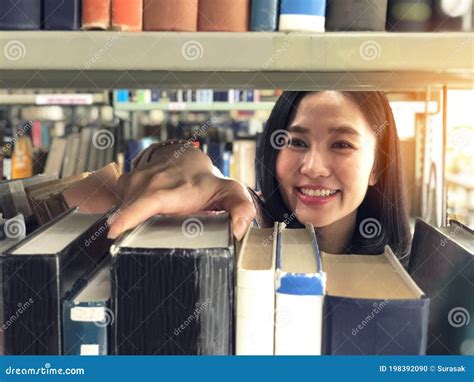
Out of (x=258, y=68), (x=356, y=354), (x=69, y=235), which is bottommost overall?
(x=356, y=354)

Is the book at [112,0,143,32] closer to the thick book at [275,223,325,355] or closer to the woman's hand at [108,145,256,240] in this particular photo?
the woman's hand at [108,145,256,240]

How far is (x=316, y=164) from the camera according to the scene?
1730 mm

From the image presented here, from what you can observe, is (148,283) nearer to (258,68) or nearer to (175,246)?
(175,246)

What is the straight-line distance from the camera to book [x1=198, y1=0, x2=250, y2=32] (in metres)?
0.82

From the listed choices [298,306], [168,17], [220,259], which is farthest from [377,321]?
[168,17]

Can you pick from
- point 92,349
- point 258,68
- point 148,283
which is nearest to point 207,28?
point 258,68

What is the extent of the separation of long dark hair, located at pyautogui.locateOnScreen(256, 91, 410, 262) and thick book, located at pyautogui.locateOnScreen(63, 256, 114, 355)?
1131 millimetres

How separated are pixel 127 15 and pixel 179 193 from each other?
0.30 metres

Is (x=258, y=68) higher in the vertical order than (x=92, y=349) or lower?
→ higher

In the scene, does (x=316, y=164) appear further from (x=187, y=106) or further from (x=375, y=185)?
(x=187, y=106)

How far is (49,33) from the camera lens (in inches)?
30.7

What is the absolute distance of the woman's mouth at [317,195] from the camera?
5.80 feet

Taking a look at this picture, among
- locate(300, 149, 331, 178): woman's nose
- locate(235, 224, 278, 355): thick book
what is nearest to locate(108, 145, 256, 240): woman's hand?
locate(235, 224, 278, 355): thick book

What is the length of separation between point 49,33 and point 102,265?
13.3 inches
